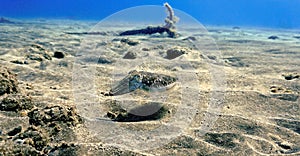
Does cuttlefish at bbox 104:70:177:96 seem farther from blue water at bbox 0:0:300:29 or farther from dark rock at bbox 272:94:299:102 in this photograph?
blue water at bbox 0:0:300:29

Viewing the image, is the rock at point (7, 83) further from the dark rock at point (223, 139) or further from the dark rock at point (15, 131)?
the dark rock at point (223, 139)

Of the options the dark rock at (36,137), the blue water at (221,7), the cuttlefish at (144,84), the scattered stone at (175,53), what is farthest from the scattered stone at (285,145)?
the blue water at (221,7)

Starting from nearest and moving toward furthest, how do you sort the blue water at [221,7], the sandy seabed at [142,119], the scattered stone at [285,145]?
1. the sandy seabed at [142,119]
2. the scattered stone at [285,145]
3. the blue water at [221,7]

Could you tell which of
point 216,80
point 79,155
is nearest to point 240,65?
point 216,80

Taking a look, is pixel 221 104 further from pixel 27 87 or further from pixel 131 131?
pixel 27 87

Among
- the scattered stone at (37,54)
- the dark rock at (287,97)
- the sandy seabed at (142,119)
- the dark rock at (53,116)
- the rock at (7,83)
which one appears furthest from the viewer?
the scattered stone at (37,54)

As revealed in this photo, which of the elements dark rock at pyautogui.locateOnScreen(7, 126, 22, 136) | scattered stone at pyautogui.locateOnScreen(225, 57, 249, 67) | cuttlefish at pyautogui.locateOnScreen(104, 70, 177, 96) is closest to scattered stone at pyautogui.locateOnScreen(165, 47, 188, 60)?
scattered stone at pyautogui.locateOnScreen(225, 57, 249, 67)

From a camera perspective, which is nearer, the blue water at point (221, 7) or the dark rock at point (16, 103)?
the dark rock at point (16, 103)

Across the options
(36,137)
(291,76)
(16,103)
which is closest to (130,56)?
(291,76)
